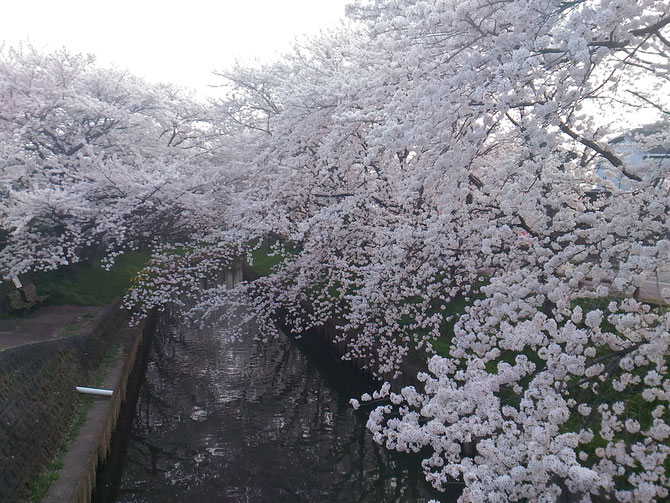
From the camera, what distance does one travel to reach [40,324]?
1439 centimetres

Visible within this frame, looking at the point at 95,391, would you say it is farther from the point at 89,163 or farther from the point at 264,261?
the point at 264,261

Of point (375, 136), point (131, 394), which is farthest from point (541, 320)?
point (131, 394)

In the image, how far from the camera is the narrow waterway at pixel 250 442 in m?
→ 10.5

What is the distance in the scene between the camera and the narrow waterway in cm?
1046

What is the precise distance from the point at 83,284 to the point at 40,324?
5.67 m

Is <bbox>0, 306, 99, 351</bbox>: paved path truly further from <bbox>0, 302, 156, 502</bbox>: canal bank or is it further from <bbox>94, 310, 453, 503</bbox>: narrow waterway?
<bbox>94, 310, 453, 503</bbox>: narrow waterway

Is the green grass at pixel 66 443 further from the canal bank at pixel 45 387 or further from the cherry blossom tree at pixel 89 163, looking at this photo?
the cherry blossom tree at pixel 89 163

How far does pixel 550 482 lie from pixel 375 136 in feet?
13.3

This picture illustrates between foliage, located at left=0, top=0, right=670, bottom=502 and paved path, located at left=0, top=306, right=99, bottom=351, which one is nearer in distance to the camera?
foliage, located at left=0, top=0, right=670, bottom=502

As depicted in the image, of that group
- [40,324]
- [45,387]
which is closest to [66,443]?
[45,387]

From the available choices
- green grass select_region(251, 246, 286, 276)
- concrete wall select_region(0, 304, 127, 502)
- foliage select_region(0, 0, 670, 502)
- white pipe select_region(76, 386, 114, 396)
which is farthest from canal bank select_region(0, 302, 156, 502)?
green grass select_region(251, 246, 286, 276)

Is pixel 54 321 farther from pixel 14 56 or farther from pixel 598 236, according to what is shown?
pixel 598 236

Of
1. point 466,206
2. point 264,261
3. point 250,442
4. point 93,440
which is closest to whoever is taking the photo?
point 466,206

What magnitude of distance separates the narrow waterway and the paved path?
2770 mm
